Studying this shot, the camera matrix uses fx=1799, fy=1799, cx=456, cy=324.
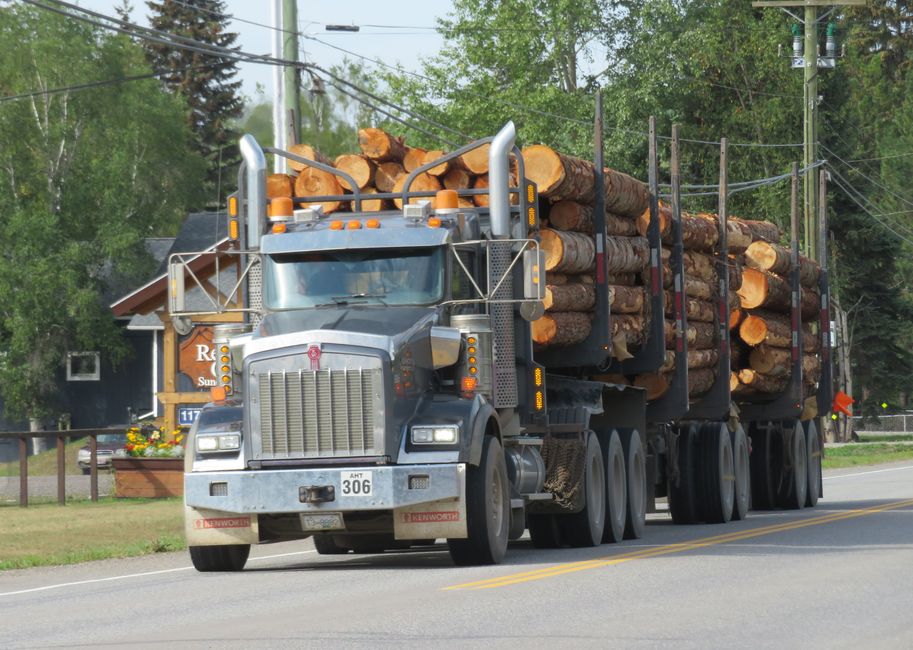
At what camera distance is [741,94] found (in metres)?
63.8

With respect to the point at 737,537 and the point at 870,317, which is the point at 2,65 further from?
the point at 737,537

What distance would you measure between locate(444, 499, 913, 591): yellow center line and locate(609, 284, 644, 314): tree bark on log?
2.66 metres

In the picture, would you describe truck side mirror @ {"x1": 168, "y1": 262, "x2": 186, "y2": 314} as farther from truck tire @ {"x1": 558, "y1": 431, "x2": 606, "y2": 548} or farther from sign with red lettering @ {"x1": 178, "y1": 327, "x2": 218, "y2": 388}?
sign with red lettering @ {"x1": 178, "y1": 327, "x2": 218, "y2": 388}

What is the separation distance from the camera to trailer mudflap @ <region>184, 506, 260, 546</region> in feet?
49.1

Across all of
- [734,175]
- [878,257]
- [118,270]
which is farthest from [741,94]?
[118,270]

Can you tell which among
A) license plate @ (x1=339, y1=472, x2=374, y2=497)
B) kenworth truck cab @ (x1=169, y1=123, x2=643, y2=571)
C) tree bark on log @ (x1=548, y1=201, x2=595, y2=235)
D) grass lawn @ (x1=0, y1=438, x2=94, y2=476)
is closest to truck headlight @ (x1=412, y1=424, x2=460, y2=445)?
kenworth truck cab @ (x1=169, y1=123, x2=643, y2=571)

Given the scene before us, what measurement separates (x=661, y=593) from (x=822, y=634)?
2208 millimetres

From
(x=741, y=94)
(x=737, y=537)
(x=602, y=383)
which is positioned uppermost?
(x=741, y=94)

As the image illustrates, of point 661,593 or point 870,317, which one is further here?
point 870,317

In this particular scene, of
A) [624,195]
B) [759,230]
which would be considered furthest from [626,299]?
[759,230]

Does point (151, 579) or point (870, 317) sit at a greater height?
point (870, 317)

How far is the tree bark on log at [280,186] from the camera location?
18.2 metres

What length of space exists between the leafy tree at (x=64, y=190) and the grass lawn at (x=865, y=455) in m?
22.4

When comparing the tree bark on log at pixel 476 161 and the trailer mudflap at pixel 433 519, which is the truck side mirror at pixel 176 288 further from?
the tree bark on log at pixel 476 161
